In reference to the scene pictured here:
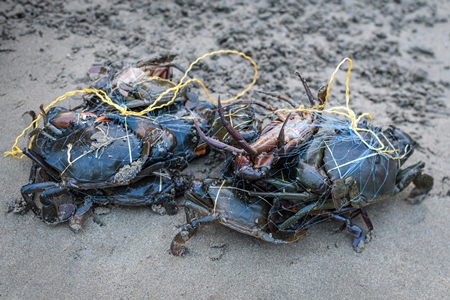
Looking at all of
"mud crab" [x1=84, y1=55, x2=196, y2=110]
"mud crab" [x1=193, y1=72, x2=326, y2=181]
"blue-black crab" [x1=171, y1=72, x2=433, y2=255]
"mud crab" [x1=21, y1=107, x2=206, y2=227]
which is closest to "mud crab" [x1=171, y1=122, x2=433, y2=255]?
"blue-black crab" [x1=171, y1=72, x2=433, y2=255]

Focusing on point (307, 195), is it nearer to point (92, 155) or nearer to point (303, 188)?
point (303, 188)

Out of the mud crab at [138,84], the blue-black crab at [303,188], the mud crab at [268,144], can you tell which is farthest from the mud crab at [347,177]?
the mud crab at [138,84]

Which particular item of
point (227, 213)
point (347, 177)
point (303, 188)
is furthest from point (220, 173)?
point (347, 177)

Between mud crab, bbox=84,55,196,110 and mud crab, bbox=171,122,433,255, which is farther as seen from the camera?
mud crab, bbox=84,55,196,110

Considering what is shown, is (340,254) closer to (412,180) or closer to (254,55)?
(412,180)

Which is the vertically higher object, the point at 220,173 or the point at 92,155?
the point at 92,155

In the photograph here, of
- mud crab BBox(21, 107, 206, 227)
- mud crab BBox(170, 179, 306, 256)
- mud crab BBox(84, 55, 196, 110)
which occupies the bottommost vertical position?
mud crab BBox(170, 179, 306, 256)

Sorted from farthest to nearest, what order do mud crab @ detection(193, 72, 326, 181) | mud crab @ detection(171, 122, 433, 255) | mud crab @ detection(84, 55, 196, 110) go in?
1. mud crab @ detection(84, 55, 196, 110)
2. mud crab @ detection(171, 122, 433, 255)
3. mud crab @ detection(193, 72, 326, 181)

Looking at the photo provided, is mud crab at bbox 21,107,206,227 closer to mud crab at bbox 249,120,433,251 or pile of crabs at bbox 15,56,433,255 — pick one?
pile of crabs at bbox 15,56,433,255

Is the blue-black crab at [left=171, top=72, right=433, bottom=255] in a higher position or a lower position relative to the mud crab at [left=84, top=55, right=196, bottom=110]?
lower
